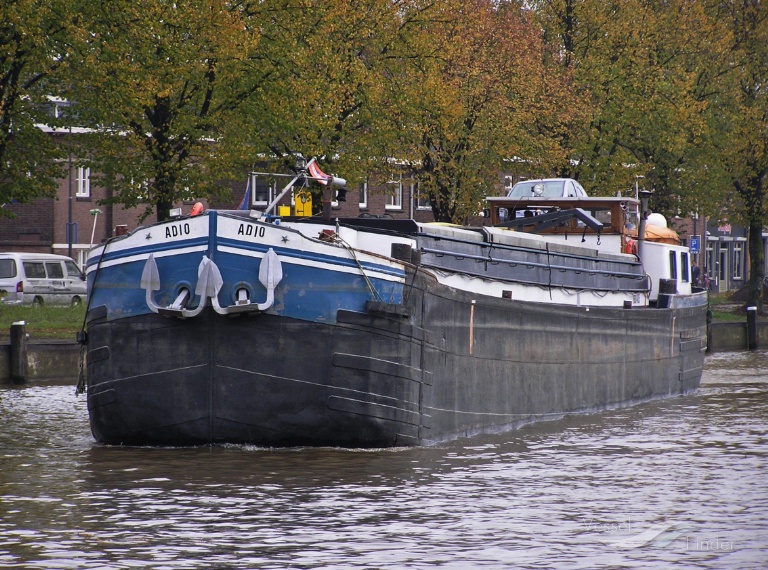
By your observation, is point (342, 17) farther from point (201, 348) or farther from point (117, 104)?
point (201, 348)

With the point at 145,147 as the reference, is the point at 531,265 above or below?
below

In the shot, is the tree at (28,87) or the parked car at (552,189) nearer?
the parked car at (552,189)

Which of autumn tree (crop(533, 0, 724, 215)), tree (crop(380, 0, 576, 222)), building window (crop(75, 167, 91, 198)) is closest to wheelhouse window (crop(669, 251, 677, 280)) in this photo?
tree (crop(380, 0, 576, 222))

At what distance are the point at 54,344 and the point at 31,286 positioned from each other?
67.5 feet

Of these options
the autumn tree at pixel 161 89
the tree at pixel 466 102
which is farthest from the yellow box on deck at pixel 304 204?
the tree at pixel 466 102

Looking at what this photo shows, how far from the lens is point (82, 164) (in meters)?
35.6

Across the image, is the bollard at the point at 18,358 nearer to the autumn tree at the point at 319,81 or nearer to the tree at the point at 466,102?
the autumn tree at the point at 319,81

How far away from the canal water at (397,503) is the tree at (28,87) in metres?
13.1

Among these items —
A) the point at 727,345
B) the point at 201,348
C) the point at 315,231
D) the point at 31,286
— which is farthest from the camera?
the point at 31,286

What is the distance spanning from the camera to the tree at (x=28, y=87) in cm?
3136

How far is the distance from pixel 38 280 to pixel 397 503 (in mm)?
39060

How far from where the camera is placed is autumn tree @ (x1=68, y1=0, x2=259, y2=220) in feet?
110

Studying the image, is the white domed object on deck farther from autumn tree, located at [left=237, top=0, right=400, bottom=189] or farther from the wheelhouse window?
autumn tree, located at [left=237, top=0, right=400, bottom=189]

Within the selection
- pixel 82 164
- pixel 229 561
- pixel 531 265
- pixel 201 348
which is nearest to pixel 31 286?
pixel 82 164
